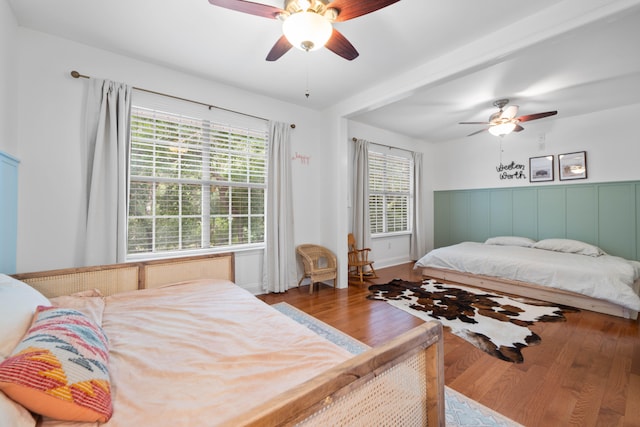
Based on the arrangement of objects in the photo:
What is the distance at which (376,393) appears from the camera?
0.85 metres

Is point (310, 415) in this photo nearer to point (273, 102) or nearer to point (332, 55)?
point (332, 55)

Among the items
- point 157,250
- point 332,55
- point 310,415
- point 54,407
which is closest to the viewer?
point 310,415

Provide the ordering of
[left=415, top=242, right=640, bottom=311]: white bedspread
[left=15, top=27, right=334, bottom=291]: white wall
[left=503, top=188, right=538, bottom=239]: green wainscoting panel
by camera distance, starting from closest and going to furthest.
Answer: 1. [left=15, top=27, right=334, bottom=291]: white wall
2. [left=415, top=242, right=640, bottom=311]: white bedspread
3. [left=503, top=188, right=538, bottom=239]: green wainscoting panel

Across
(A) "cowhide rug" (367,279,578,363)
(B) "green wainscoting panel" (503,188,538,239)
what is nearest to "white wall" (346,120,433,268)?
(A) "cowhide rug" (367,279,578,363)

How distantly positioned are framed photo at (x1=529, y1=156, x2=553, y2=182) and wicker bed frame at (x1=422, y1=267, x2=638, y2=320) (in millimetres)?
2310

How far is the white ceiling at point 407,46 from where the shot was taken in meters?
2.12

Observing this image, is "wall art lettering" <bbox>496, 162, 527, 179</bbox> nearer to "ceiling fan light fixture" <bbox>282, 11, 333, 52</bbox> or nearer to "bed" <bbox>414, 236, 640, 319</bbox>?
"bed" <bbox>414, 236, 640, 319</bbox>

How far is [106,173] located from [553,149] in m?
6.52

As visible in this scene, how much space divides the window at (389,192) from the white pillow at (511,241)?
1599 mm

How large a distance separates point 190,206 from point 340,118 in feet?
7.91

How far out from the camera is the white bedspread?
2914mm

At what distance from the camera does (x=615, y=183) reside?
4.11m

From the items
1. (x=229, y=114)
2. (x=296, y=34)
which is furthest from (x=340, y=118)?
(x=296, y=34)

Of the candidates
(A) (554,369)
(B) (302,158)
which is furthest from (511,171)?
(A) (554,369)
